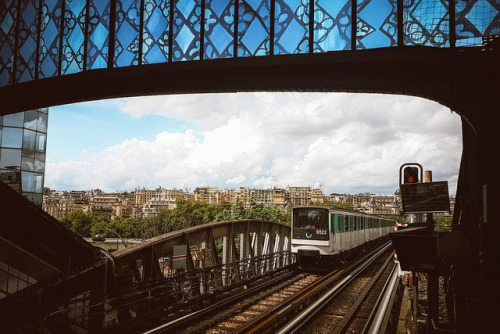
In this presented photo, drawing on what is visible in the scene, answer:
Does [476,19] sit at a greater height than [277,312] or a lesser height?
greater

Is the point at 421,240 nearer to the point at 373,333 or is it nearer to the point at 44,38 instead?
the point at 373,333

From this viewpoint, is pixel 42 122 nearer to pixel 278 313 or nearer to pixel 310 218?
pixel 310 218

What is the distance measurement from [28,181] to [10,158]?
159 cm

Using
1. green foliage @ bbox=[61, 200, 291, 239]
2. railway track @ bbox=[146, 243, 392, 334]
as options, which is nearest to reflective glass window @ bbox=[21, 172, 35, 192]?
railway track @ bbox=[146, 243, 392, 334]

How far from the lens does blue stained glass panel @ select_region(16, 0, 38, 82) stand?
12344 mm

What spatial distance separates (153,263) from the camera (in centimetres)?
1135

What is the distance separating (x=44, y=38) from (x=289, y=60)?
8.43 m

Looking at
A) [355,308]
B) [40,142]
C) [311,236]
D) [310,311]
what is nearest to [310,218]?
[311,236]

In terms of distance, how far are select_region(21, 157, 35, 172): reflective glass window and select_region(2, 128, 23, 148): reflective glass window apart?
2.63 ft

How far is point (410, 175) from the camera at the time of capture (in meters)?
5.95

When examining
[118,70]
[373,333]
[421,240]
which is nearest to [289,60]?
[118,70]

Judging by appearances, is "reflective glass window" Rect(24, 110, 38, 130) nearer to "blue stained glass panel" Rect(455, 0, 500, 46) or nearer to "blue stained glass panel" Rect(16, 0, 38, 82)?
"blue stained glass panel" Rect(16, 0, 38, 82)

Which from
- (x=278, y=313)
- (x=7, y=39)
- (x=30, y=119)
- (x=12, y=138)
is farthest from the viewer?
(x=30, y=119)

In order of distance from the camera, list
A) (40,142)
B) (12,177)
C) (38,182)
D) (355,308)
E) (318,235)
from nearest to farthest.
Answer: (355,308) → (12,177) → (318,235) → (38,182) → (40,142)
